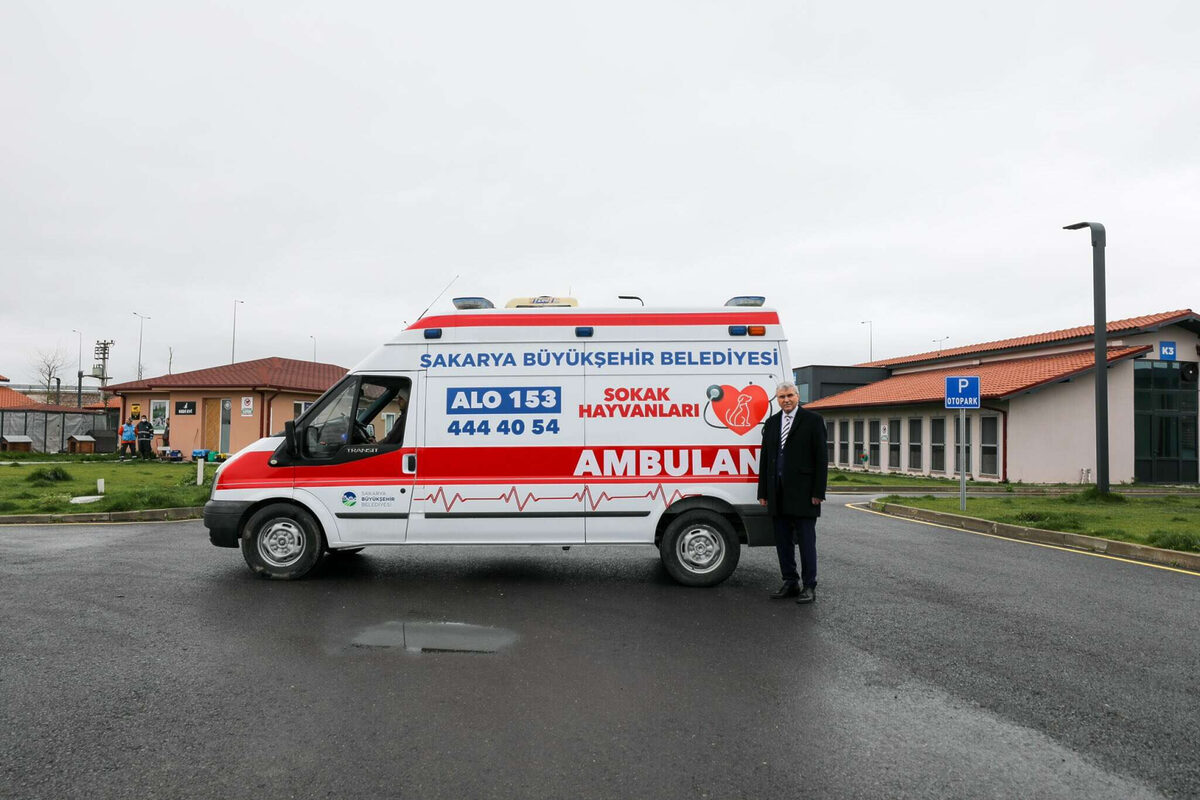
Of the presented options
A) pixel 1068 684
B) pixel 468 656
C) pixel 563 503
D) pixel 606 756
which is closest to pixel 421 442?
pixel 563 503

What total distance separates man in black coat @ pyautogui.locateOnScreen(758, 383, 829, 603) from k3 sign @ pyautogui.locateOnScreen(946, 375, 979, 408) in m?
9.35

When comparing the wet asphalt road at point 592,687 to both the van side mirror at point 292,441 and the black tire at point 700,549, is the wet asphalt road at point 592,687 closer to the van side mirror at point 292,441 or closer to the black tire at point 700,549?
the black tire at point 700,549

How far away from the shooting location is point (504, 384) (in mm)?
7262

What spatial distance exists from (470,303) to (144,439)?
1041 inches

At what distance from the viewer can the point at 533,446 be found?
722 centimetres

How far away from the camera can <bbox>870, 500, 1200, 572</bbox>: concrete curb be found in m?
9.05

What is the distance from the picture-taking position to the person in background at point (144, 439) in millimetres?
28203

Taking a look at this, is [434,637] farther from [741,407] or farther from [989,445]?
[989,445]

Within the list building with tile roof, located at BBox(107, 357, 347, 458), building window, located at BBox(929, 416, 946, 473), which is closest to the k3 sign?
building window, located at BBox(929, 416, 946, 473)

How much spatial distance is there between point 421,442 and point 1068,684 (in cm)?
548

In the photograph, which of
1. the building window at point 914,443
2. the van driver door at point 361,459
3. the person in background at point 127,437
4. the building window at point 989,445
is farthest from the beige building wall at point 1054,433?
the person in background at point 127,437

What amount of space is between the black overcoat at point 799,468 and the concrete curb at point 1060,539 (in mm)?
5481

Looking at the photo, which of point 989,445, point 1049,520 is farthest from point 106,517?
point 989,445

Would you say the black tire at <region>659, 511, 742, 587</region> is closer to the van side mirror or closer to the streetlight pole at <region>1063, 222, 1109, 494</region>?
the van side mirror
